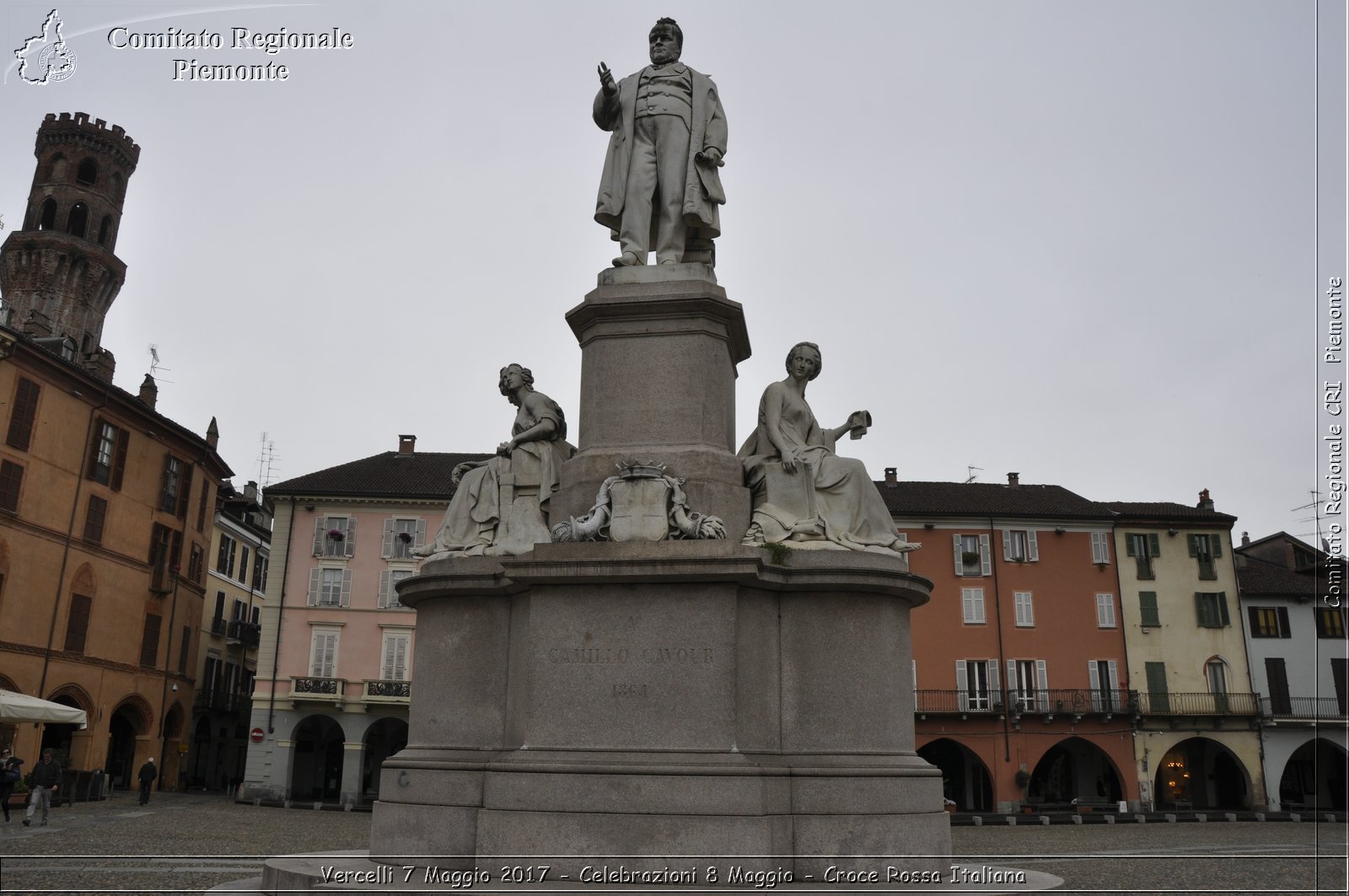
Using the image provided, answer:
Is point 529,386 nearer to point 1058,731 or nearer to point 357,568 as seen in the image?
point 357,568

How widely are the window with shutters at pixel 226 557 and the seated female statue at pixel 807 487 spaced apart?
55.7 meters

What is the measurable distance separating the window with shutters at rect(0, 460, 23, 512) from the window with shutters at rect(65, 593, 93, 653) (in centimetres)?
449

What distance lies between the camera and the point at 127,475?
145 feet

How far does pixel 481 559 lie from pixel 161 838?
15960mm

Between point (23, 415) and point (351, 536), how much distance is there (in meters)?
14.5

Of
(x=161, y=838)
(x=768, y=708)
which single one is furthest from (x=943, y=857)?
(x=161, y=838)

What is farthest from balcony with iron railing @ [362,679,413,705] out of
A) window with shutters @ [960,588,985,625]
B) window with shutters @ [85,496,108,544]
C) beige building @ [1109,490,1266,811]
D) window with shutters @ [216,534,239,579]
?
beige building @ [1109,490,1266,811]

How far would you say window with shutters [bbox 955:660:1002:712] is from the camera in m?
47.7

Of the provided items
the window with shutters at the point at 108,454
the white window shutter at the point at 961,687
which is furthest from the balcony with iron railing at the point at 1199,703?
the window with shutters at the point at 108,454

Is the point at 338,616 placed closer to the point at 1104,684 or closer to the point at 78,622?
the point at 78,622

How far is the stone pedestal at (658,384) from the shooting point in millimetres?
9570

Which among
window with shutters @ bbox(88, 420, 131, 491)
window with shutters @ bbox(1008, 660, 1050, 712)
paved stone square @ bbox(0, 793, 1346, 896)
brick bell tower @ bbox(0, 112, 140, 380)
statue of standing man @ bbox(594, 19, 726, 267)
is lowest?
paved stone square @ bbox(0, 793, 1346, 896)

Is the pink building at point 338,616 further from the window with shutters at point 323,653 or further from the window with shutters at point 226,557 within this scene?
the window with shutters at point 226,557

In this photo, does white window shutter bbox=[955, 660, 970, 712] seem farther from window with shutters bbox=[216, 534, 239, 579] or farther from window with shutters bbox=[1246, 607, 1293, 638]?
window with shutters bbox=[216, 534, 239, 579]
